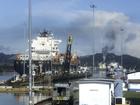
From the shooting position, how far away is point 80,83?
44.8 m

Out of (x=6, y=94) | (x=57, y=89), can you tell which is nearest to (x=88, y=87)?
(x=57, y=89)

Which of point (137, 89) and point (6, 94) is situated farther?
point (6, 94)

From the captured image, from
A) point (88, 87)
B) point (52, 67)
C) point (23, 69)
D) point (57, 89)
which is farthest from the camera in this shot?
point (52, 67)

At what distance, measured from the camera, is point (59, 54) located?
190500 mm

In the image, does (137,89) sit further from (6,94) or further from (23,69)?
(23,69)

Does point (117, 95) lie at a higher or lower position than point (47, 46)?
lower

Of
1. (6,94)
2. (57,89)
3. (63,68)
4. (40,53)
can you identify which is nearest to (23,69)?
(40,53)

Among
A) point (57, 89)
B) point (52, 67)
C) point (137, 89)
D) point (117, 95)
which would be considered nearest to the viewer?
point (117, 95)

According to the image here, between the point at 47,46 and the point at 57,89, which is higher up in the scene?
the point at 47,46

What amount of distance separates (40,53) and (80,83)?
139m

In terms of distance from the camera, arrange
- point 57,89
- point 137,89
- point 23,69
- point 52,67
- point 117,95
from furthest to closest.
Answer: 1. point 52,67
2. point 23,69
3. point 137,89
4. point 57,89
5. point 117,95

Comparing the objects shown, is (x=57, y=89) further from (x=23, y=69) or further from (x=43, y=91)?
(x=23, y=69)

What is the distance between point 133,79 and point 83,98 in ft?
194

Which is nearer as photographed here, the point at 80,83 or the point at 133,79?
the point at 80,83
